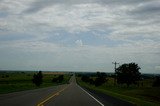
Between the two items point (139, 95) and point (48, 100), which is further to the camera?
point (139, 95)

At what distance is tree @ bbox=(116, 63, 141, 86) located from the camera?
10475 cm

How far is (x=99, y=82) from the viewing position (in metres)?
111

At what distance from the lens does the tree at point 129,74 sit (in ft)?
344

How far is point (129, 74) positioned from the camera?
344 ft

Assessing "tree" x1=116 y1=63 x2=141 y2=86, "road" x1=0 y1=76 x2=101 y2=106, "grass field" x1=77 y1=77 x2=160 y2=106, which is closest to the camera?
"road" x1=0 y1=76 x2=101 y2=106

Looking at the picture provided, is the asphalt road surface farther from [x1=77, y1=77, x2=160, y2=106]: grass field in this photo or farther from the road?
[x1=77, y1=77, x2=160, y2=106]: grass field

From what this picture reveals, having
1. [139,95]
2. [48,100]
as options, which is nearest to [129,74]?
[139,95]

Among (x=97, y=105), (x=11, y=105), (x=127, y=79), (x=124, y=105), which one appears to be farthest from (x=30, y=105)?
(x=127, y=79)

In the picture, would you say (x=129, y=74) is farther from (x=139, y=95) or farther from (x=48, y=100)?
(x=48, y=100)

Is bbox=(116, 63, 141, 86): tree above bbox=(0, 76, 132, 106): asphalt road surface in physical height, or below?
above

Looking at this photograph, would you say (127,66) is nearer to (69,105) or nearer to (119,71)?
(119,71)

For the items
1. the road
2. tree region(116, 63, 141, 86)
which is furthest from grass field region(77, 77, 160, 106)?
tree region(116, 63, 141, 86)

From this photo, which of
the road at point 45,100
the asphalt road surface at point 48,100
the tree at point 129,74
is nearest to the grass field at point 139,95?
the asphalt road surface at point 48,100

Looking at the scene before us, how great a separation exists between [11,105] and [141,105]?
8.06 meters
